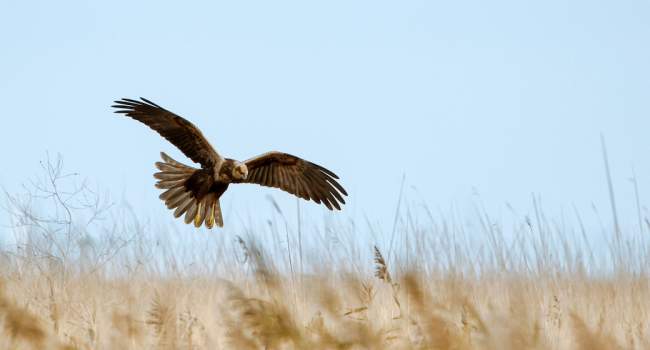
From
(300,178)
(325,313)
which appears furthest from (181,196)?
(325,313)

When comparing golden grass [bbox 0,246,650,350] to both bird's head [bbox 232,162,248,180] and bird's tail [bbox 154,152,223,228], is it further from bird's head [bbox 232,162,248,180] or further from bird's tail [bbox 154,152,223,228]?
bird's tail [bbox 154,152,223,228]

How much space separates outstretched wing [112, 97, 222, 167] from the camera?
750 centimetres

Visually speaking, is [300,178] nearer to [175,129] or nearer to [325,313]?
[175,129]

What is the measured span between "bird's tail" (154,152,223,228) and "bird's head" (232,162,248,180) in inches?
22.8

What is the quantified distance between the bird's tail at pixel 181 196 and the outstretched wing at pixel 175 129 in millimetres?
362

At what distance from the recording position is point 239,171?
301 inches

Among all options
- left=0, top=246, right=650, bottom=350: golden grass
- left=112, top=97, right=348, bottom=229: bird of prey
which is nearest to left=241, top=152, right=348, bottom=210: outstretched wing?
left=112, top=97, right=348, bottom=229: bird of prey

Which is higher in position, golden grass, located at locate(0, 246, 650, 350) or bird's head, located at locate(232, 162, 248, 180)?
bird's head, located at locate(232, 162, 248, 180)

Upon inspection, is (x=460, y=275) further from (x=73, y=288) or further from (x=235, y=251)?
(x=73, y=288)

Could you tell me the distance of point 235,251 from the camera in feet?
20.8

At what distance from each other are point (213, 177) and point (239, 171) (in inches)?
17.3

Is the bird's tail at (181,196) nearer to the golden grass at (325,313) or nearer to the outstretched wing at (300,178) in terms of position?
the outstretched wing at (300,178)

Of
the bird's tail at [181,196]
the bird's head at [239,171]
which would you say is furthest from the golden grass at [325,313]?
the bird's tail at [181,196]

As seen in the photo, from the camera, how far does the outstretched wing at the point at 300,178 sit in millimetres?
8195
